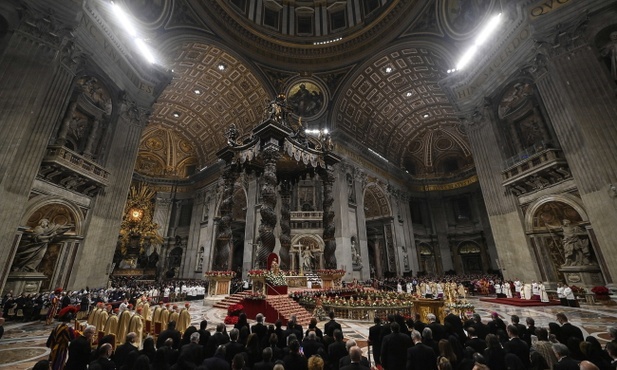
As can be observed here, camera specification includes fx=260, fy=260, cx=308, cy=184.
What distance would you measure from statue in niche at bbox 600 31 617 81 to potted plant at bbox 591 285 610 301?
695cm

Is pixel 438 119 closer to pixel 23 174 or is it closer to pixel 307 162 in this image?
pixel 307 162

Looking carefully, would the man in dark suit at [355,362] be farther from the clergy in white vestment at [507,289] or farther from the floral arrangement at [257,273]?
the clergy in white vestment at [507,289]

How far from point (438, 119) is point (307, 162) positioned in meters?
18.1

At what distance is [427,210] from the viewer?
25812 millimetres

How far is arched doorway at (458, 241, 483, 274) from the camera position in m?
23.3

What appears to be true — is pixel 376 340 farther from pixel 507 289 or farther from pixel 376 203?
pixel 376 203

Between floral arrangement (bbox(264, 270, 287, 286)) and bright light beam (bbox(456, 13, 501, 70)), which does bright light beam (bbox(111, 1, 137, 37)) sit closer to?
floral arrangement (bbox(264, 270, 287, 286))

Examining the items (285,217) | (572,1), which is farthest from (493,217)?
(285,217)

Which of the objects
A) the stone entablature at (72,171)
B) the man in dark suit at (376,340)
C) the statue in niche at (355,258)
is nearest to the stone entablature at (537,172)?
the statue in niche at (355,258)

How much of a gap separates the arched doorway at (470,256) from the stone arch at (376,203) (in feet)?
27.9

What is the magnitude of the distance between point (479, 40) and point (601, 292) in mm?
12052

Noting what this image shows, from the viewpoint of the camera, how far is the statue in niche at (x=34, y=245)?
823 centimetres

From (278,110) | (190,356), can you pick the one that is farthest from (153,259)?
(190,356)

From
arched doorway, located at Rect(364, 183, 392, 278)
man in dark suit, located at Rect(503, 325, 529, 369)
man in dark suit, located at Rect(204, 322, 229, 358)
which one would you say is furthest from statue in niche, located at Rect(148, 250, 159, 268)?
man in dark suit, located at Rect(503, 325, 529, 369)
